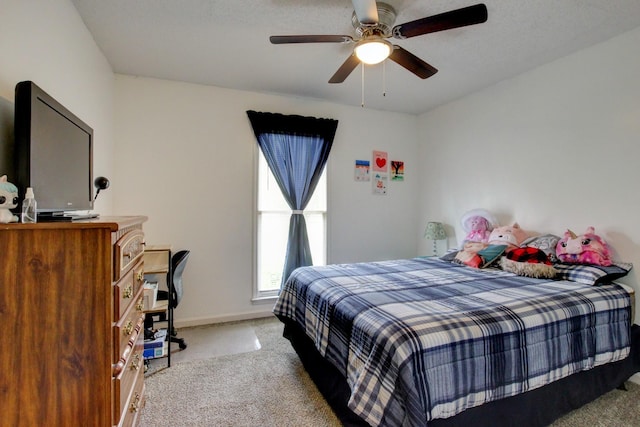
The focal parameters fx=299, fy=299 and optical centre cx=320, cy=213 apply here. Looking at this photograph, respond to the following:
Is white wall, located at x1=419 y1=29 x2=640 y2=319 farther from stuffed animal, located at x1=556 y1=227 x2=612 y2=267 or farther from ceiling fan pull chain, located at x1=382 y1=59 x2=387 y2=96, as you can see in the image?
ceiling fan pull chain, located at x1=382 y1=59 x2=387 y2=96

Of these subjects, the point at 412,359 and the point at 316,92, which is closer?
the point at 412,359

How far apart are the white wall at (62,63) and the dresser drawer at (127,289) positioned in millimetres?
943

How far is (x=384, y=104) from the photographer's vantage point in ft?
12.5

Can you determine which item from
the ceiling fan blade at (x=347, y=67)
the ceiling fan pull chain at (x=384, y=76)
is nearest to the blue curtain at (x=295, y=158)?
the ceiling fan pull chain at (x=384, y=76)

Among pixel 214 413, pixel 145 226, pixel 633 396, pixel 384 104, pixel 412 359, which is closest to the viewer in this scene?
pixel 412 359

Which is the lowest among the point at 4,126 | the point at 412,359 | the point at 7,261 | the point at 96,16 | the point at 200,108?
the point at 412,359

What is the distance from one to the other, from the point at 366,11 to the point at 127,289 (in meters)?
1.79

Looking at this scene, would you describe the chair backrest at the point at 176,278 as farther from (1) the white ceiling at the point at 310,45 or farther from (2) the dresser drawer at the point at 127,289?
(1) the white ceiling at the point at 310,45

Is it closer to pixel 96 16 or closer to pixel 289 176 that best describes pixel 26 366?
pixel 96 16

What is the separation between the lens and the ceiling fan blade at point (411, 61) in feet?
6.61

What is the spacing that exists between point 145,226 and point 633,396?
414 centimetres

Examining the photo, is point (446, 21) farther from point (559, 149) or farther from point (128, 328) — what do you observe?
point (128, 328)

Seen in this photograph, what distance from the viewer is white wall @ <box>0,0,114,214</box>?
135 centimetres

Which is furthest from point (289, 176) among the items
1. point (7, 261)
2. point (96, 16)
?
point (7, 261)
